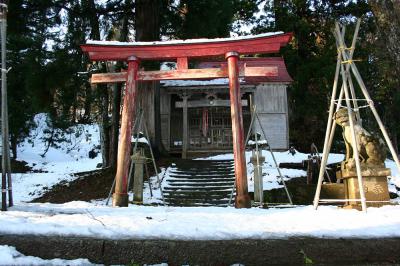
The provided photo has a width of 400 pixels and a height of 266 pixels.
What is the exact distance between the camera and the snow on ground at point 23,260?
385 centimetres

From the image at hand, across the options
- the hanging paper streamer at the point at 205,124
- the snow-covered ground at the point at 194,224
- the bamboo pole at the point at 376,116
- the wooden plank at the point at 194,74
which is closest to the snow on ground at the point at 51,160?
the hanging paper streamer at the point at 205,124

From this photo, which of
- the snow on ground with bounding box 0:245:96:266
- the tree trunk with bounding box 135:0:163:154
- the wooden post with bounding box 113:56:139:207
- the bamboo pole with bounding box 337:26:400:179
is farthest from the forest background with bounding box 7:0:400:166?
the snow on ground with bounding box 0:245:96:266

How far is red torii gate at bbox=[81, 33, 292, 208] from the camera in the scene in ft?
25.0

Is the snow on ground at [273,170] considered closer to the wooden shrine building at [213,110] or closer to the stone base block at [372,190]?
the wooden shrine building at [213,110]

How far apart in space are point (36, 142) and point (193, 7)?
72.9 ft

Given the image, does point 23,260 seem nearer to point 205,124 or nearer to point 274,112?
point 205,124

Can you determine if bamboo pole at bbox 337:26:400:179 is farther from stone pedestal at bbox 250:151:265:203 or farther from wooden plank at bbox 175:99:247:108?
wooden plank at bbox 175:99:247:108

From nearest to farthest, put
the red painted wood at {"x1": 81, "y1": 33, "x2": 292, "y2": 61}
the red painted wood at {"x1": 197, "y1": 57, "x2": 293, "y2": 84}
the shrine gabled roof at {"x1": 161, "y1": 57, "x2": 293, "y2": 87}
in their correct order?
the red painted wood at {"x1": 81, "y1": 33, "x2": 292, "y2": 61} < the shrine gabled roof at {"x1": 161, "y1": 57, "x2": 293, "y2": 87} < the red painted wood at {"x1": 197, "y1": 57, "x2": 293, "y2": 84}

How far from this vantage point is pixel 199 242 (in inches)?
163

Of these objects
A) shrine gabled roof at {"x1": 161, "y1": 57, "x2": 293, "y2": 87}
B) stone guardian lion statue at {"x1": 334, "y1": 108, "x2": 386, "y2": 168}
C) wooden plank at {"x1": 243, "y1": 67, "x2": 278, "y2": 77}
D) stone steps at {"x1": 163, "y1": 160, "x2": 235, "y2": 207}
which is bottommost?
stone steps at {"x1": 163, "y1": 160, "x2": 235, "y2": 207}

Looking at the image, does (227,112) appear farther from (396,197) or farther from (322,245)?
(322,245)

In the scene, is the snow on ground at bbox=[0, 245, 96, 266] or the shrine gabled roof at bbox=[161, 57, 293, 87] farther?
the shrine gabled roof at bbox=[161, 57, 293, 87]

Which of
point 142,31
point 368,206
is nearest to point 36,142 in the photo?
point 142,31

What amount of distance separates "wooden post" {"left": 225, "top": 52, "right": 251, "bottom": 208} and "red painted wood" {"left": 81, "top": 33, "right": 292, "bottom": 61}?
22 cm
